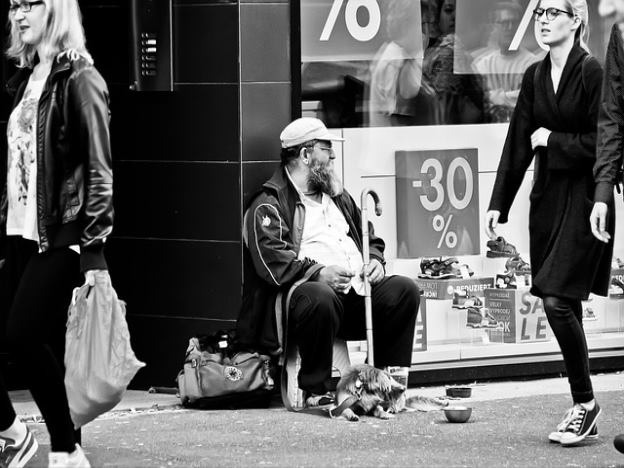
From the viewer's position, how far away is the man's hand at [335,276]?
328 inches

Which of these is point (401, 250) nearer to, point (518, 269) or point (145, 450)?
point (518, 269)

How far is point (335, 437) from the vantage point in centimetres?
755

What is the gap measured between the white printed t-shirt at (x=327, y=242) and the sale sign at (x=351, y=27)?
3.06 feet

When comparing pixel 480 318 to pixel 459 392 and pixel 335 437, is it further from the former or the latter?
pixel 335 437

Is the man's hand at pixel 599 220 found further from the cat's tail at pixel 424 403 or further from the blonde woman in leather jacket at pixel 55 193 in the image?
the blonde woman in leather jacket at pixel 55 193

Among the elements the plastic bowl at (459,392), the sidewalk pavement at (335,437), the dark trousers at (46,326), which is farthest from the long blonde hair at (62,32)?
the plastic bowl at (459,392)

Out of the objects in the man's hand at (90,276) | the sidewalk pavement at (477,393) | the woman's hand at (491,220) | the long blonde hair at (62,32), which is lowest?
the sidewalk pavement at (477,393)

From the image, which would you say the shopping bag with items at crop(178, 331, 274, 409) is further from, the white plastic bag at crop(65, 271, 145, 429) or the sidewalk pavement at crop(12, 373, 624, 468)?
the white plastic bag at crop(65, 271, 145, 429)

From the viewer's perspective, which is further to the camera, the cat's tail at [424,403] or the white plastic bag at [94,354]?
the cat's tail at [424,403]

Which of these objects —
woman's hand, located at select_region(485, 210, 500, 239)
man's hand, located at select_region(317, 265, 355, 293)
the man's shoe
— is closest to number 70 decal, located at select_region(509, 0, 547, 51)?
man's hand, located at select_region(317, 265, 355, 293)

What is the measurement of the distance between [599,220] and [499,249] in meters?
2.83

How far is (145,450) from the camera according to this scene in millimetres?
7199

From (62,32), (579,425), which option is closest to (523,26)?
(579,425)

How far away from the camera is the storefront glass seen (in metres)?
9.24
